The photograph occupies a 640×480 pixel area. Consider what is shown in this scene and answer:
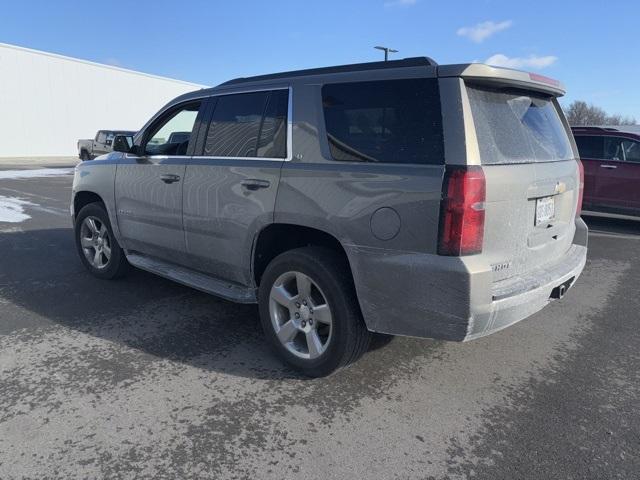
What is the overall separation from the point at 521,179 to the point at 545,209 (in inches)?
17.3

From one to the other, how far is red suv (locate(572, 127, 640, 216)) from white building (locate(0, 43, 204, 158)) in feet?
112

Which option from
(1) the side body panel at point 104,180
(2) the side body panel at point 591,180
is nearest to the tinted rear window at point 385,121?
(1) the side body panel at point 104,180

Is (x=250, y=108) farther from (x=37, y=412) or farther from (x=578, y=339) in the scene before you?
(x=578, y=339)

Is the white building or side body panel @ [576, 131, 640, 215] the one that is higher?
the white building

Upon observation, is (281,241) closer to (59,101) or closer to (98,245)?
(98,245)

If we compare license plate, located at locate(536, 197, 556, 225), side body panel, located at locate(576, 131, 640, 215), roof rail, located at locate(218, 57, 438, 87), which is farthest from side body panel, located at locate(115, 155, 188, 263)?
side body panel, located at locate(576, 131, 640, 215)

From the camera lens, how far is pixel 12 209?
1012 centimetres

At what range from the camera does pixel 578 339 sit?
13.3ft

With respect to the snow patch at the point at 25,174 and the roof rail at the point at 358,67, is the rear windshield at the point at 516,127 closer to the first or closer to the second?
the roof rail at the point at 358,67

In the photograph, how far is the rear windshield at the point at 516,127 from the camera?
276 centimetres

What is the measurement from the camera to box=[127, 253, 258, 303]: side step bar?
3.68m

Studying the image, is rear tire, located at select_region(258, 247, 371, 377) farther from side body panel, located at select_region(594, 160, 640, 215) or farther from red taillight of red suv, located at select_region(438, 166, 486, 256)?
side body panel, located at select_region(594, 160, 640, 215)

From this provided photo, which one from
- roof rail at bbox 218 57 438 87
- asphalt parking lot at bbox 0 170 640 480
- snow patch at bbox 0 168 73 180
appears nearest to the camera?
asphalt parking lot at bbox 0 170 640 480

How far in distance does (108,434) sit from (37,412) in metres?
0.53
